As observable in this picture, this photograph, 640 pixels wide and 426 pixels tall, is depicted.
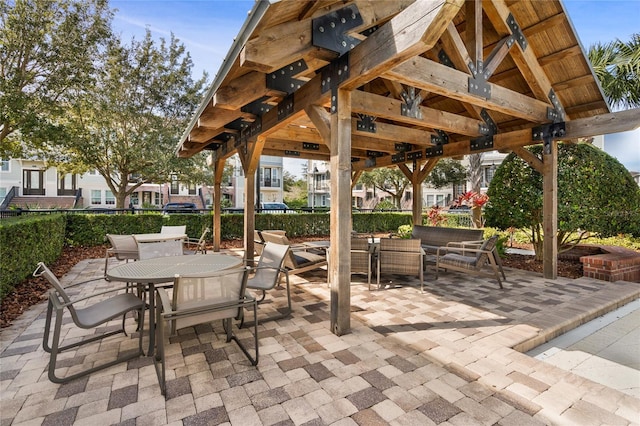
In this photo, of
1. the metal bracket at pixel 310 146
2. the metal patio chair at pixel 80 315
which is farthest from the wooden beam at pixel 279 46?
the metal bracket at pixel 310 146

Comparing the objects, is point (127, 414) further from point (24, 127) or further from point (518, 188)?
point (24, 127)

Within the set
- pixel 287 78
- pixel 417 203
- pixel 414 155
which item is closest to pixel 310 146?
pixel 414 155

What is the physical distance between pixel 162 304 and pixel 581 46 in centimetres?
661

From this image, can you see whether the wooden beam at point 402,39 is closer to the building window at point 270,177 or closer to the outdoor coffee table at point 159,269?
the outdoor coffee table at point 159,269

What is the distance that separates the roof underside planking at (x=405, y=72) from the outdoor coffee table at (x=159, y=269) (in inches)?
74.0

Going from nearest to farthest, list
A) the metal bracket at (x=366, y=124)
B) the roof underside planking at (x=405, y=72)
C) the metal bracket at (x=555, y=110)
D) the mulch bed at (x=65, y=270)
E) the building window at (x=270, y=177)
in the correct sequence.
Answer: the roof underside planking at (x=405, y=72), the mulch bed at (x=65, y=270), the metal bracket at (x=555, y=110), the metal bracket at (x=366, y=124), the building window at (x=270, y=177)

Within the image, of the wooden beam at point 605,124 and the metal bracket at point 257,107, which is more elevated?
the metal bracket at point 257,107

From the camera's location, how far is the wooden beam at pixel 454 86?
322 centimetres

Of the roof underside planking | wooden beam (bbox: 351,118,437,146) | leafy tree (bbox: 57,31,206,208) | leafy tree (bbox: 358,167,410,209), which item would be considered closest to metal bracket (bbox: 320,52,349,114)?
the roof underside planking

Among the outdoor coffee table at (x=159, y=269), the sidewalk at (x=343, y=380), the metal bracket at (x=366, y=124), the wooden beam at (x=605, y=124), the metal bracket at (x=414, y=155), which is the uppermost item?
the metal bracket at (x=366, y=124)

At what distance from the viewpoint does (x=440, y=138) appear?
23.5 ft

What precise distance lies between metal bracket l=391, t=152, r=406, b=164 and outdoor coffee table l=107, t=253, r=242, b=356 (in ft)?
20.7

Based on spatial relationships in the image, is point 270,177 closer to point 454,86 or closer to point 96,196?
point 96,196

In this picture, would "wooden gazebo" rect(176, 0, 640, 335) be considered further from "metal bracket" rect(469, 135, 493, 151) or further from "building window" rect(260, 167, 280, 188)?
"building window" rect(260, 167, 280, 188)
